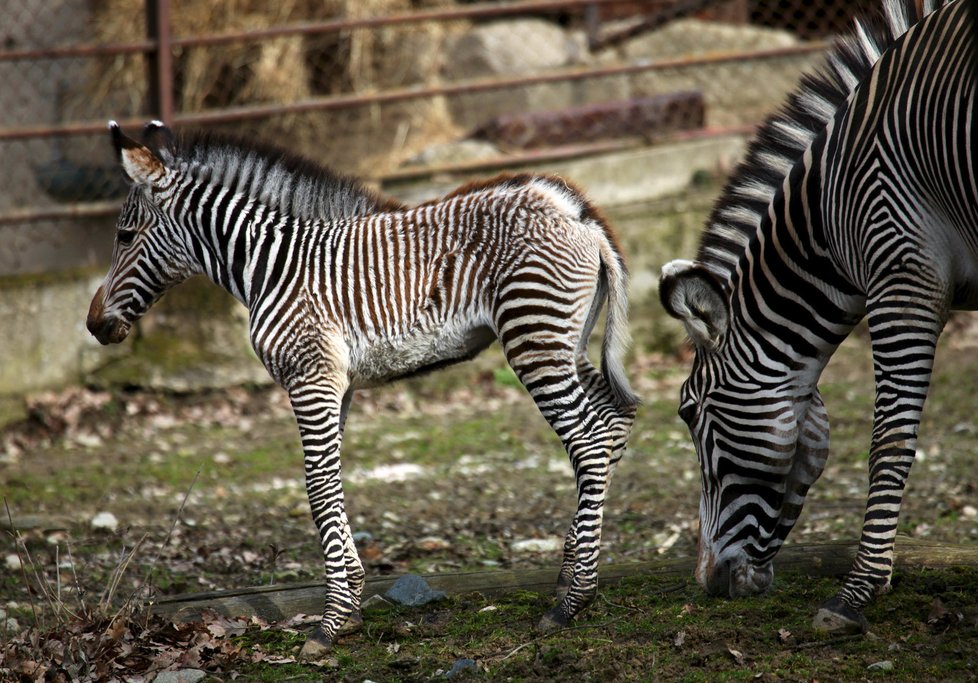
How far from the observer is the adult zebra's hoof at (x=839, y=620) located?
13.7 ft

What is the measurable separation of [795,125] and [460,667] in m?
2.82

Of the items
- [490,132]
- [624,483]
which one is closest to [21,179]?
[490,132]

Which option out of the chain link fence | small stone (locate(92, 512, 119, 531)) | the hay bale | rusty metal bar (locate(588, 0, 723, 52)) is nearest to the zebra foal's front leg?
small stone (locate(92, 512, 119, 531))

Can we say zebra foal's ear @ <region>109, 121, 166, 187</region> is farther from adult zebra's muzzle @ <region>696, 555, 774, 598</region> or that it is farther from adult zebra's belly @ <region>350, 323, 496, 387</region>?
adult zebra's muzzle @ <region>696, 555, 774, 598</region>

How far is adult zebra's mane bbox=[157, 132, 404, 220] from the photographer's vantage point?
5492mm

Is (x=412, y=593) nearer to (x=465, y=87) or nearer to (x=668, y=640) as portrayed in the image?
(x=668, y=640)

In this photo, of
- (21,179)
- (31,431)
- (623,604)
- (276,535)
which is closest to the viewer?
(623,604)

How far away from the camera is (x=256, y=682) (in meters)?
4.44

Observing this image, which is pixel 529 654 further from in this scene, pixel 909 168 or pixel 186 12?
pixel 186 12

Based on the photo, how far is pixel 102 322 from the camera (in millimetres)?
5516

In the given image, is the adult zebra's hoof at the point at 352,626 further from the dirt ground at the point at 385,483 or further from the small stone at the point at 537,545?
the small stone at the point at 537,545

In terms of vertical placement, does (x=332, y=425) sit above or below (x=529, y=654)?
above

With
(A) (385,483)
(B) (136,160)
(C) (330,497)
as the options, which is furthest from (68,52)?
(C) (330,497)

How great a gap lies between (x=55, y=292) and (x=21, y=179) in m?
2.25
